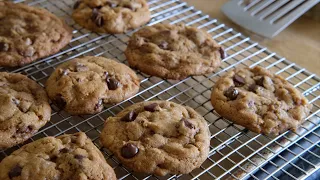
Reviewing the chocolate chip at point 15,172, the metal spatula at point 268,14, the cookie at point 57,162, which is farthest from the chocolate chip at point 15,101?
the metal spatula at point 268,14

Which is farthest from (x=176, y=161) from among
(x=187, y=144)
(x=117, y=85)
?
(x=117, y=85)

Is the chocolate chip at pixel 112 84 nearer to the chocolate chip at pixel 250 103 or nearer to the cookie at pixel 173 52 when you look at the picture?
the cookie at pixel 173 52

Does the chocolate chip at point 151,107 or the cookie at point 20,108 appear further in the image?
the chocolate chip at point 151,107

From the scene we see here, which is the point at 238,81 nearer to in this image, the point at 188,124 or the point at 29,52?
the point at 188,124

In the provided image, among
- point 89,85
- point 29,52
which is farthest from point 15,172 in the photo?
point 29,52

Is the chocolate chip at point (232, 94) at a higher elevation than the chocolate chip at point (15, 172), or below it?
below

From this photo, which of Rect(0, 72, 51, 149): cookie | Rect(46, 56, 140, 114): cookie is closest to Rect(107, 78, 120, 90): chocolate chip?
Rect(46, 56, 140, 114): cookie
